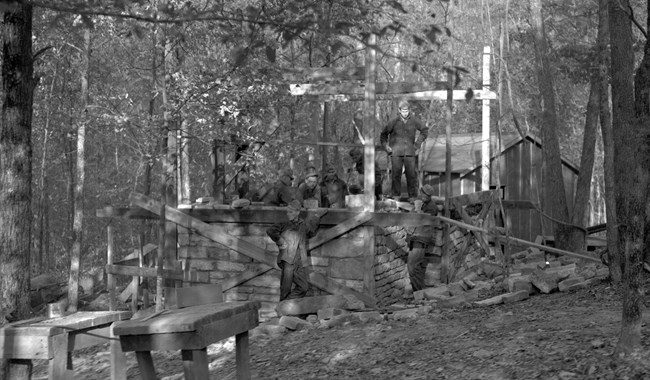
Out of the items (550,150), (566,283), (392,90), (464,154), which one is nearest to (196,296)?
(566,283)

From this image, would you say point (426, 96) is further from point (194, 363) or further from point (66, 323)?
→ point (194, 363)

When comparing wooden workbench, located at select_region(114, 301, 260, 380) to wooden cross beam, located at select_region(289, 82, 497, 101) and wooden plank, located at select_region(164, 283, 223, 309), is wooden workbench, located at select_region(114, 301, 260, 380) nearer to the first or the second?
wooden plank, located at select_region(164, 283, 223, 309)

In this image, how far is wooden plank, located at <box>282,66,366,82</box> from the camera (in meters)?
14.3

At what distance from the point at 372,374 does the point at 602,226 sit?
47.6ft

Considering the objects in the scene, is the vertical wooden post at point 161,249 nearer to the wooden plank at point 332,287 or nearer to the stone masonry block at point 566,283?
the wooden plank at point 332,287

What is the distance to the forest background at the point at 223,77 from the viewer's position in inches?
320

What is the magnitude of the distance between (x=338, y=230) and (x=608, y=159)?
14.6ft

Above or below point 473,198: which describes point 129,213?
below

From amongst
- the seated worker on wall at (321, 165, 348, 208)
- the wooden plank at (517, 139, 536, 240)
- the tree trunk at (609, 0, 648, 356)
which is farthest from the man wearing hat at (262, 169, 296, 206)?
the wooden plank at (517, 139, 536, 240)

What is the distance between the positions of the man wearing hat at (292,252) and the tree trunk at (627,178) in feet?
17.0

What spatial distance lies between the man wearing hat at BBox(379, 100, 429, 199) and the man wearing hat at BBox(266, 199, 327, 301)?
10.1 feet

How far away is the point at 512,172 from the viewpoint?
28.9 m

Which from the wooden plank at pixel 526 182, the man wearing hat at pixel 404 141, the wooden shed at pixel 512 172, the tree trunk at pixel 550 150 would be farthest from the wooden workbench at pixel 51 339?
the wooden plank at pixel 526 182

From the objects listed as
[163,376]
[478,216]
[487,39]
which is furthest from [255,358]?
[487,39]
